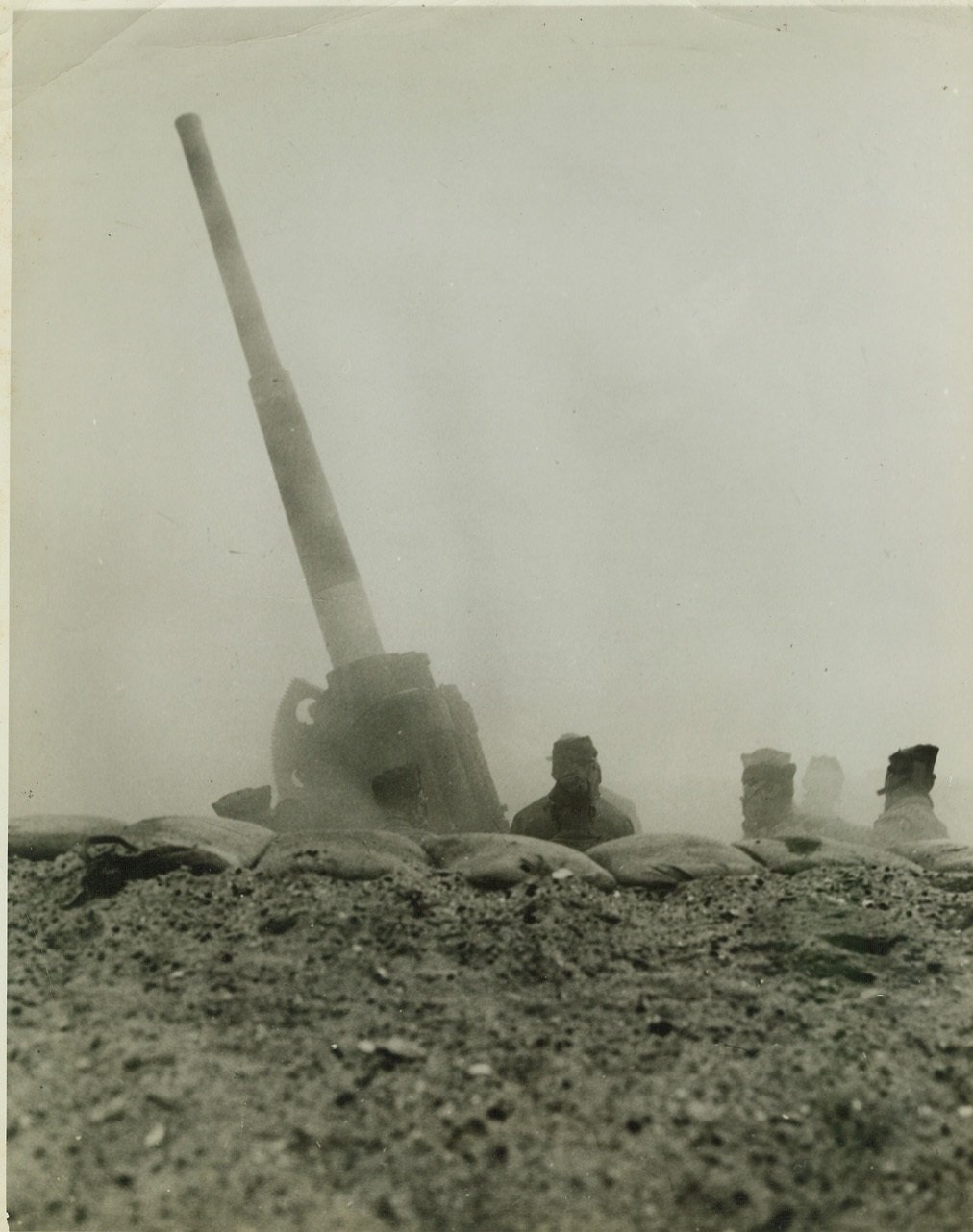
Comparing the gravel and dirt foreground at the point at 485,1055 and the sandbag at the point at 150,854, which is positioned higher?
the sandbag at the point at 150,854

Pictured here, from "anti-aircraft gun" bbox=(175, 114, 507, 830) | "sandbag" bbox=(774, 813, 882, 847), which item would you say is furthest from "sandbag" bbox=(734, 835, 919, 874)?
"anti-aircraft gun" bbox=(175, 114, 507, 830)

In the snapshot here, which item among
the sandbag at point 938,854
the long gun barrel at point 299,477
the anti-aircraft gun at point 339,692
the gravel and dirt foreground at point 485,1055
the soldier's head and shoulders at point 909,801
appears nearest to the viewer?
the gravel and dirt foreground at point 485,1055

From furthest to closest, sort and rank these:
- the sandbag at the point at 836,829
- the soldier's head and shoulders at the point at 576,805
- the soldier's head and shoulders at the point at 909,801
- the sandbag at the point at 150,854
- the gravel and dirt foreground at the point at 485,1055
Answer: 1. the soldier's head and shoulders at the point at 576,805
2. the soldier's head and shoulders at the point at 909,801
3. the sandbag at the point at 836,829
4. the sandbag at the point at 150,854
5. the gravel and dirt foreground at the point at 485,1055

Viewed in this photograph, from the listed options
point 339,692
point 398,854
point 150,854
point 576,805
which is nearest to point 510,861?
point 398,854

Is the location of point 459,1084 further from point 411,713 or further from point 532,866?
point 411,713

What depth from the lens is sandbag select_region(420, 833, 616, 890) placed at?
3150 millimetres

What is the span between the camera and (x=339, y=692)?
19.4 ft

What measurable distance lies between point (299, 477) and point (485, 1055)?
15.6 feet

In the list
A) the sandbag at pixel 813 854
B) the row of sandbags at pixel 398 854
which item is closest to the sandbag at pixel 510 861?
the row of sandbags at pixel 398 854

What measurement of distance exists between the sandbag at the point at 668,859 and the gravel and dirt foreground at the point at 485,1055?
3.8 inches

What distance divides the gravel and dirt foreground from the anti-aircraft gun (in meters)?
2.62

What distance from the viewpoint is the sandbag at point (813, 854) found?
3.32 meters

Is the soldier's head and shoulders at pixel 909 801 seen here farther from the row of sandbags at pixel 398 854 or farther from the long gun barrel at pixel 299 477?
the long gun barrel at pixel 299 477

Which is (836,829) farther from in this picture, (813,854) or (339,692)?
(339,692)
